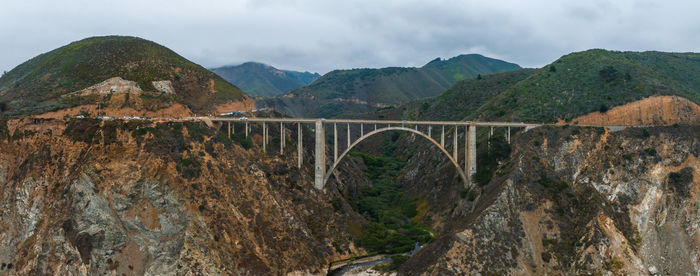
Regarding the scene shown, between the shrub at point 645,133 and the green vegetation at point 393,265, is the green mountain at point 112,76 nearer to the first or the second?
the green vegetation at point 393,265

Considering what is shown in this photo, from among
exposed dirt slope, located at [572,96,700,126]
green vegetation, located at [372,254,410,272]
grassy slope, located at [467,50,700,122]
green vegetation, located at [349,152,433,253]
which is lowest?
green vegetation, located at [372,254,410,272]

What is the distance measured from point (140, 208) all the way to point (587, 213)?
53625 millimetres

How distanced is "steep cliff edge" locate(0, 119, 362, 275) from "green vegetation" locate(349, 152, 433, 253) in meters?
4.74

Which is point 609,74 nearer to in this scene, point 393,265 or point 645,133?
point 645,133

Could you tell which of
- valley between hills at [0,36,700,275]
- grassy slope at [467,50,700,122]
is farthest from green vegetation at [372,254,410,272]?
grassy slope at [467,50,700,122]

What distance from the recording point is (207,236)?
5706cm

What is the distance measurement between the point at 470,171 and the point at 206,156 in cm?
3918

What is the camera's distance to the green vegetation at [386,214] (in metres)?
69.0

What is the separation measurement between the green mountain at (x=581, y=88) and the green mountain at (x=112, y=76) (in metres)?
53.4

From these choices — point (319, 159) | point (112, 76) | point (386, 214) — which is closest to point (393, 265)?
point (386, 214)

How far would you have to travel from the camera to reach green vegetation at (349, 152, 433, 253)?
226 ft

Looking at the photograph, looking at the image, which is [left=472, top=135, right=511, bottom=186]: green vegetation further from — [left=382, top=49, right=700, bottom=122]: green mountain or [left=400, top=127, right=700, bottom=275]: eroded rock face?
[left=382, top=49, right=700, bottom=122]: green mountain

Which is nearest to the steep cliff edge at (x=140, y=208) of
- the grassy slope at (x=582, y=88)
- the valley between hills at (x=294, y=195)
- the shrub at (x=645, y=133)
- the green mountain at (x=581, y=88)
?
the valley between hills at (x=294, y=195)

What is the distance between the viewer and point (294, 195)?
234 feet
